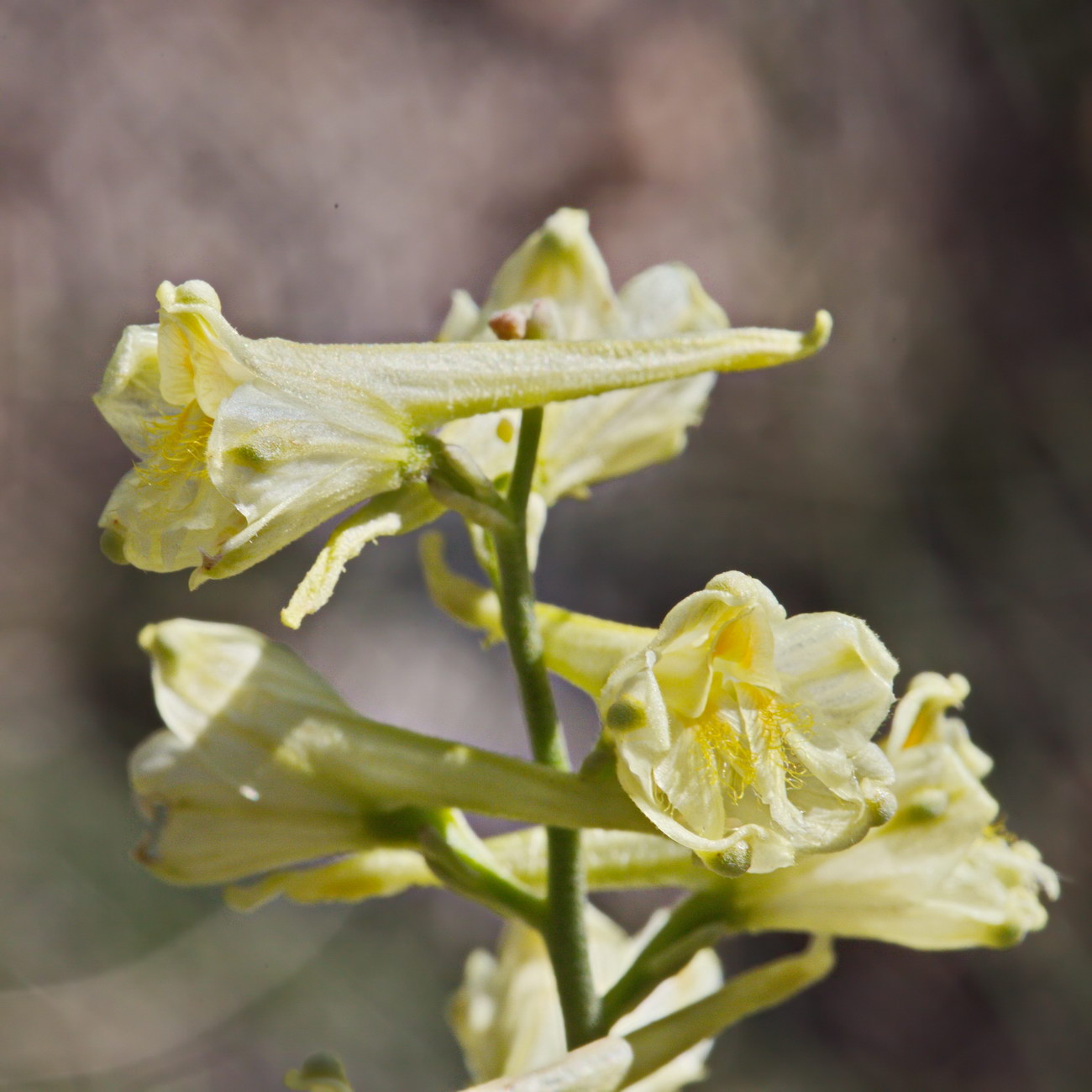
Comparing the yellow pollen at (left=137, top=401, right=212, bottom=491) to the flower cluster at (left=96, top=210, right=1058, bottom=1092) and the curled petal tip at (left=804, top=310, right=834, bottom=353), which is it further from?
the curled petal tip at (left=804, top=310, right=834, bottom=353)

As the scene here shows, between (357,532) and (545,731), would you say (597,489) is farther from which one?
(357,532)

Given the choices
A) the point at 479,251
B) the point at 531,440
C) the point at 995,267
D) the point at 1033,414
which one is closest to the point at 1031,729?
the point at 1033,414

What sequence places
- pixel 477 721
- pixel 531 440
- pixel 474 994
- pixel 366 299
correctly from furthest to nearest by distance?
pixel 366 299 → pixel 477 721 → pixel 474 994 → pixel 531 440

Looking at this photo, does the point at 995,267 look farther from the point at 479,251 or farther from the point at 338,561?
the point at 338,561

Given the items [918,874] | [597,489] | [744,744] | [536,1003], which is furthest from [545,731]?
[597,489]

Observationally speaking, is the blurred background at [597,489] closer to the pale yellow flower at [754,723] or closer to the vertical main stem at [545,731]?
the vertical main stem at [545,731]

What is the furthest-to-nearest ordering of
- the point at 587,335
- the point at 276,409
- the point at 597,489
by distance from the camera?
the point at 597,489 → the point at 587,335 → the point at 276,409

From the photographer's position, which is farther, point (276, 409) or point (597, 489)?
point (597, 489)

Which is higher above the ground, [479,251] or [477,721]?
[479,251]
